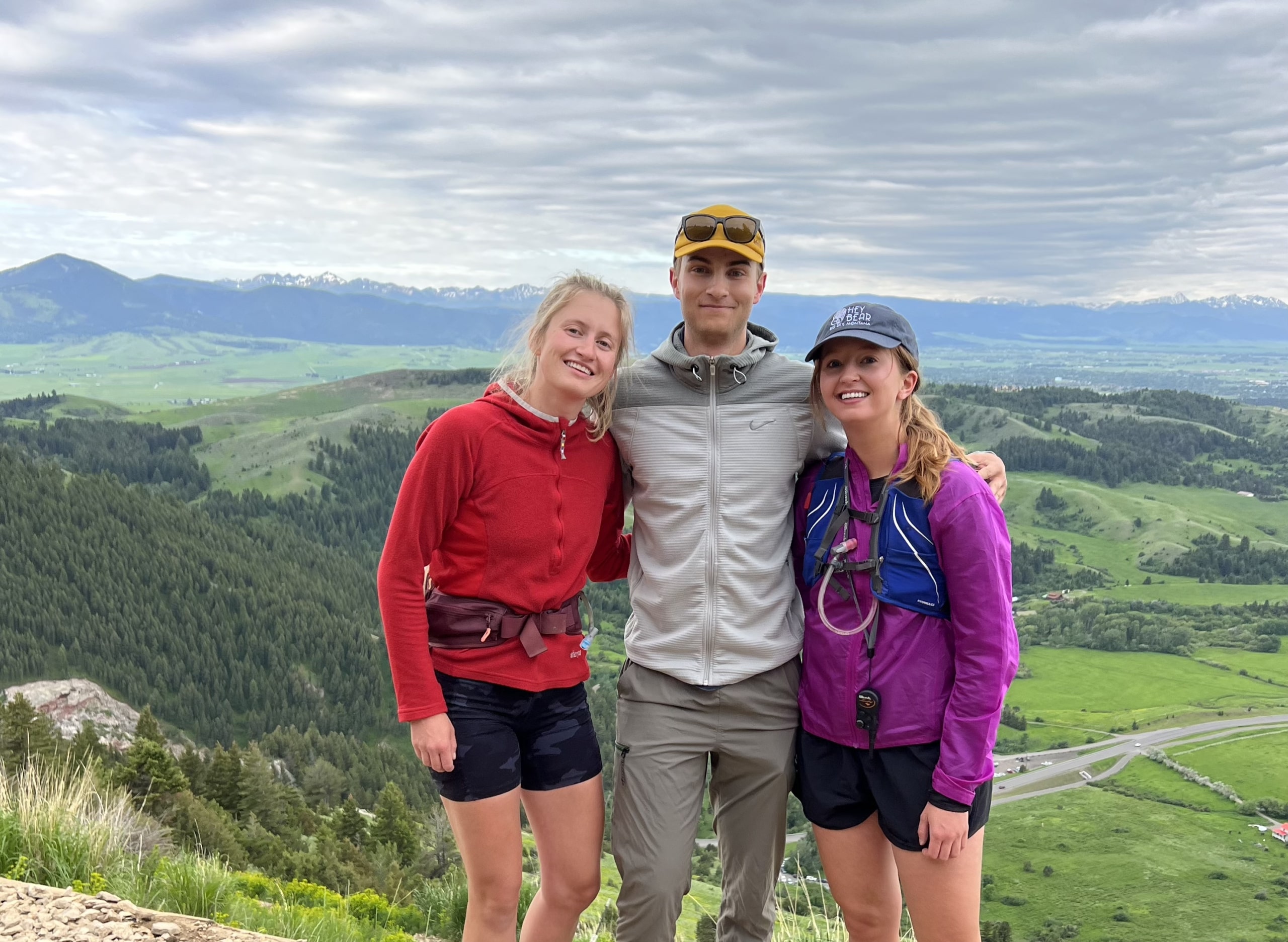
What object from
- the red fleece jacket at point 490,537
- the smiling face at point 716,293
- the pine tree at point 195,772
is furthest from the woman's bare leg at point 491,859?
the pine tree at point 195,772

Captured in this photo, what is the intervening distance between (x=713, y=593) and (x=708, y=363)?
1.45 meters

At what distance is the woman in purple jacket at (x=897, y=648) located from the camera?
5.11 m

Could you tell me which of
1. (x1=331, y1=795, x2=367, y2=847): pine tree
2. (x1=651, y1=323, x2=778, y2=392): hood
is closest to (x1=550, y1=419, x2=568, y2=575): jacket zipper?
(x1=651, y1=323, x2=778, y2=392): hood

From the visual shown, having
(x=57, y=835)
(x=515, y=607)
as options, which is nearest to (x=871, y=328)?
(x=515, y=607)

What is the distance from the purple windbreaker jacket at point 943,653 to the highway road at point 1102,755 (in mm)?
130708

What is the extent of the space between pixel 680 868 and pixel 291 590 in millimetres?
142639

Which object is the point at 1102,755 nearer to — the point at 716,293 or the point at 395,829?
the point at 395,829

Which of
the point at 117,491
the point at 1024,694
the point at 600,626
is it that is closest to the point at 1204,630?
the point at 1024,694

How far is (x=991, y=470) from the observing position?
19.8ft

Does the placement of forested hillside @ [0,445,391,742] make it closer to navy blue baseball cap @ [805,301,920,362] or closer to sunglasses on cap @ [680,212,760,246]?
sunglasses on cap @ [680,212,760,246]

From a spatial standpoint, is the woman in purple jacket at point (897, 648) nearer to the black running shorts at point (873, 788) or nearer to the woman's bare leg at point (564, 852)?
the black running shorts at point (873, 788)

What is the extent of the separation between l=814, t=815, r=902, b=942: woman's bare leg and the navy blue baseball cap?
2.71 metres

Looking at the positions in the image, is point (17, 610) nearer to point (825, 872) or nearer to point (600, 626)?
point (600, 626)

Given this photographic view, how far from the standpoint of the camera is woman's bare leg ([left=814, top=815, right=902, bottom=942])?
220 inches
